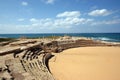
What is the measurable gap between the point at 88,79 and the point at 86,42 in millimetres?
17188

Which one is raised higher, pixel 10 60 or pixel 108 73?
pixel 10 60

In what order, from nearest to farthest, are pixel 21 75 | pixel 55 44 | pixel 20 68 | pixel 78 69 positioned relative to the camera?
pixel 21 75 < pixel 20 68 < pixel 78 69 < pixel 55 44

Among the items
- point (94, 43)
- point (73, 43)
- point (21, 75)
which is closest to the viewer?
point (21, 75)

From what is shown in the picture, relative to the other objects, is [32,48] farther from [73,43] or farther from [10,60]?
[73,43]

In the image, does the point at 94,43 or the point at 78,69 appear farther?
the point at 94,43

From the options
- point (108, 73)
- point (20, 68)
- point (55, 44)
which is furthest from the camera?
point (55, 44)

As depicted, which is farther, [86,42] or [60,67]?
[86,42]

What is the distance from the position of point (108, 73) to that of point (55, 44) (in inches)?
489

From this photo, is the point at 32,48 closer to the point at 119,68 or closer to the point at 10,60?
the point at 10,60

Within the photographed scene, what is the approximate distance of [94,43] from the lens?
1024 inches

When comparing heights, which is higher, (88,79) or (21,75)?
(21,75)

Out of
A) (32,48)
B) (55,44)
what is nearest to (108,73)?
(32,48)

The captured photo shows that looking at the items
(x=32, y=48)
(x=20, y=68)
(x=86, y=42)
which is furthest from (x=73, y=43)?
(x=20, y=68)

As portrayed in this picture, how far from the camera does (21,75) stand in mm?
7539
